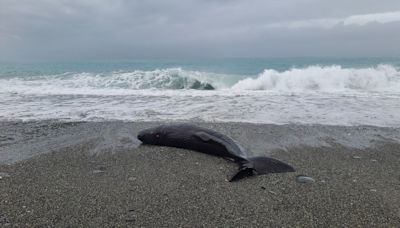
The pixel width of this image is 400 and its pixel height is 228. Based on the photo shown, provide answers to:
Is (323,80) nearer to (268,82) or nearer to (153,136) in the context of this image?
(268,82)

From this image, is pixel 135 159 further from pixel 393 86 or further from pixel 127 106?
pixel 393 86

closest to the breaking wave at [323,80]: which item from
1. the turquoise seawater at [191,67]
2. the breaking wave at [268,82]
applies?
the breaking wave at [268,82]

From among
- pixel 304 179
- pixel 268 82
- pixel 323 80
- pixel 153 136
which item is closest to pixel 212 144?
pixel 153 136

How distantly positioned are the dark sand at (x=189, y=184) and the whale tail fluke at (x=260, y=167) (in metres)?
0.15

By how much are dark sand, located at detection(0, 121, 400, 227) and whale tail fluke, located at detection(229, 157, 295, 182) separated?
15cm

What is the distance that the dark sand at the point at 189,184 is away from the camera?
4121mm

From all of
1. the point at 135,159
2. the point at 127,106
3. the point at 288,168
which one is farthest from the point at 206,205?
the point at 127,106

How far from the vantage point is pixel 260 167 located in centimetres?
571

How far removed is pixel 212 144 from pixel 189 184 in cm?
165

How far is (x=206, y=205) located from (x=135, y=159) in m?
2.34

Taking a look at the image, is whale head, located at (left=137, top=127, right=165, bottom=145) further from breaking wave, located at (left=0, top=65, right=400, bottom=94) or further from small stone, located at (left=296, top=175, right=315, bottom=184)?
breaking wave, located at (left=0, top=65, right=400, bottom=94)

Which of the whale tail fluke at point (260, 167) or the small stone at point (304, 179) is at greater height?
the whale tail fluke at point (260, 167)

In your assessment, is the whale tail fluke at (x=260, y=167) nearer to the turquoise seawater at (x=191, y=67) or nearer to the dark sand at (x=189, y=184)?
the dark sand at (x=189, y=184)

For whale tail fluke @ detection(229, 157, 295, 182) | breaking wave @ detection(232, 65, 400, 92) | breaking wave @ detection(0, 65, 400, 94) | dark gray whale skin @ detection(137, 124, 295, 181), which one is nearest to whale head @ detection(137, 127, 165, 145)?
dark gray whale skin @ detection(137, 124, 295, 181)
